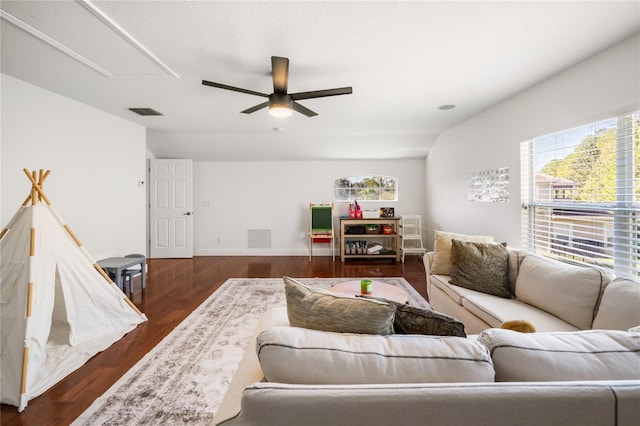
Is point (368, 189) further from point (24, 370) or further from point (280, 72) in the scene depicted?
point (24, 370)

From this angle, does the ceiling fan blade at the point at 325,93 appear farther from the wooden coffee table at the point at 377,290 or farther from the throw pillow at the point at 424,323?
the throw pillow at the point at 424,323

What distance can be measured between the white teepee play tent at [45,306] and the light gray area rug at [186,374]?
1.70ft

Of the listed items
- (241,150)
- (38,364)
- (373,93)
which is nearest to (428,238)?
(373,93)

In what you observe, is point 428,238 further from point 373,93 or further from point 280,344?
point 280,344

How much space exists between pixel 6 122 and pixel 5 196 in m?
0.73

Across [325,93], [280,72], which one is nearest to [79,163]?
[280,72]

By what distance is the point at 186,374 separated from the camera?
1935 mm

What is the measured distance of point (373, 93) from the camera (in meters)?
3.08

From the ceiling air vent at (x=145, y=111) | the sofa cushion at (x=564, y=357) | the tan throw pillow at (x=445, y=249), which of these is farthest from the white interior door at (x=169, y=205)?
the sofa cushion at (x=564, y=357)

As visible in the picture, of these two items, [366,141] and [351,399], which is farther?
[366,141]

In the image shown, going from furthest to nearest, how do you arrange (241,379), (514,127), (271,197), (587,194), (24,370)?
(271,197) < (514,127) < (587,194) < (24,370) < (241,379)

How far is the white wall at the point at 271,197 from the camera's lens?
6078mm

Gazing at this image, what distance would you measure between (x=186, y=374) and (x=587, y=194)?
11.8 feet

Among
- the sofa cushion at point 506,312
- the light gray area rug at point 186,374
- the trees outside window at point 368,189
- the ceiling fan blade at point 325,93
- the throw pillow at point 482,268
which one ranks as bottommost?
the light gray area rug at point 186,374
